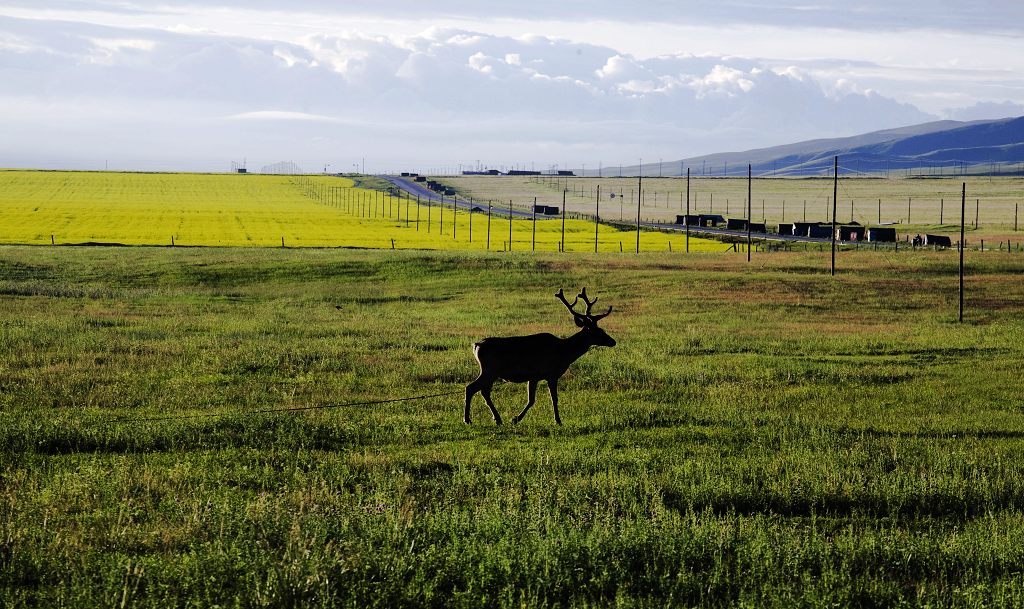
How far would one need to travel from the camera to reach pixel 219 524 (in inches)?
428

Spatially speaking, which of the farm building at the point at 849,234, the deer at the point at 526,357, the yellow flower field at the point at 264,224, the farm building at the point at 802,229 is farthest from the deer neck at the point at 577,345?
the farm building at the point at 802,229

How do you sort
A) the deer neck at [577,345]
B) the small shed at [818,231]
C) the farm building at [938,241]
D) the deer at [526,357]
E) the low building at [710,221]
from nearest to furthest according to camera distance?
the deer at [526,357] < the deer neck at [577,345] < the farm building at [938,241] < the small shed at [818,231] < the low building at [710,221]

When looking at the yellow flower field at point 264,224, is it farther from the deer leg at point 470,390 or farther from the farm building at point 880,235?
the deer leg at point 470,390

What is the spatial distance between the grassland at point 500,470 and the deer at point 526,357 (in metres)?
0.73

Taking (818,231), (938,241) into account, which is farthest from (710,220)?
(938,241)

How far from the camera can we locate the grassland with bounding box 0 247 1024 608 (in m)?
9.55

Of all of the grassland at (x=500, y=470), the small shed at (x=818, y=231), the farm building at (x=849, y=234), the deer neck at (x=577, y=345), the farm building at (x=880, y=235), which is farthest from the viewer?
the small shed at (x=818, y=231)

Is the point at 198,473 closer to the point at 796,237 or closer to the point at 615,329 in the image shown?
the point at 615,329

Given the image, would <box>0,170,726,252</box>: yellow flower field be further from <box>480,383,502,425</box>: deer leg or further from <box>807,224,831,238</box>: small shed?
<box>480,383,502,425</box>: deer leg

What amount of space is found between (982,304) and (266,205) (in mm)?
122709

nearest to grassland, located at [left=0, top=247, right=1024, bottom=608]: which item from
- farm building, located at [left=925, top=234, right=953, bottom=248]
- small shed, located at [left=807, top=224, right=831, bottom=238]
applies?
farm building, located at [left=925, top=234, right=953, bottom=248]

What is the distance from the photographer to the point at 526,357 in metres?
17.2

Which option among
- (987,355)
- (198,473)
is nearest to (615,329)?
(987,355)

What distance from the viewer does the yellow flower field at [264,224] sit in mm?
91375
